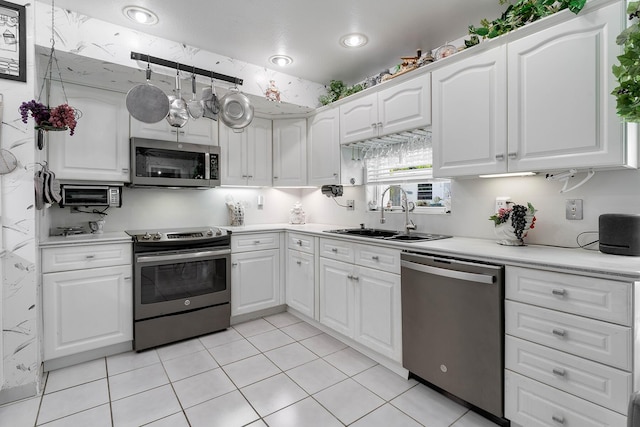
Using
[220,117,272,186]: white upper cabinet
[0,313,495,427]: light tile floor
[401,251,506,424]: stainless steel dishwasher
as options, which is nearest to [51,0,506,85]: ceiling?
[220,117,272,186]: white upper cabinet

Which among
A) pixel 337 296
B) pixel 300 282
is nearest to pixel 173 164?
pixel 300 282

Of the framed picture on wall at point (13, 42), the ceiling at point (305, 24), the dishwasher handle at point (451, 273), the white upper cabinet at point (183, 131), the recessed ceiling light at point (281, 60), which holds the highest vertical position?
the recessed ceiling light at point (281, 60)

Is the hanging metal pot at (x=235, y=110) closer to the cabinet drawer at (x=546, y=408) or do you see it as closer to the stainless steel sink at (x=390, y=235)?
the stainless steel sink at (x=390, y=235)

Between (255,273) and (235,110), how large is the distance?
1.55 metres

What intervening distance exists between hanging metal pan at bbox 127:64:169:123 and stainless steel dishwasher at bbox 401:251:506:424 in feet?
6.48

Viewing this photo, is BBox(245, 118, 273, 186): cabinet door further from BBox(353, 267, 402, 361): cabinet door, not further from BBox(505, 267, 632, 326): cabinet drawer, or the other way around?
BBox(505, 267, 632, 326): cabinet drawer

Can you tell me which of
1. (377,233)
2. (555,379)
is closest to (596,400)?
(555,379)

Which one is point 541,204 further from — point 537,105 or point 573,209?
point 537,105

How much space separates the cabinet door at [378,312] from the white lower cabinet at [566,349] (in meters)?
0.71

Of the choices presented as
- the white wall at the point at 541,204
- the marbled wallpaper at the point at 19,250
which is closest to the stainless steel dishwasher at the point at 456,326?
the white wall at the point at 541,204

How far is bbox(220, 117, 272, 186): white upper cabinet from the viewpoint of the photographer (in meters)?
3.32

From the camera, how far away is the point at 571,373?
1.39 metres

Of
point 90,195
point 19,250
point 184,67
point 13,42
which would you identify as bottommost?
point 19,250

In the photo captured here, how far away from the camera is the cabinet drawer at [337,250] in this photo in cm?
252
